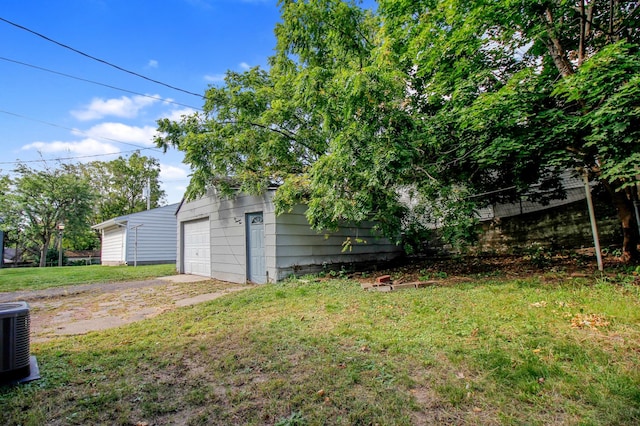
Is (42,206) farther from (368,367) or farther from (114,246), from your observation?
(368,367)

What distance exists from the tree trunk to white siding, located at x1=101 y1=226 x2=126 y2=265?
65.4ft

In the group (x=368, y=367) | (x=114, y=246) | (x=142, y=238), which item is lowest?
(x=368, y=367)

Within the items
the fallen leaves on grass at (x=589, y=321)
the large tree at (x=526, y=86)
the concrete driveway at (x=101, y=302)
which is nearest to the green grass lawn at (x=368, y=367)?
the fallen leaves on grass at (x=589, y=321)

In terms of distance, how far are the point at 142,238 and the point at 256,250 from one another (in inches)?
468

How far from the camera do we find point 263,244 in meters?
7.70

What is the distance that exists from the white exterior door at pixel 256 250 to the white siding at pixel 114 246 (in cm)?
1223

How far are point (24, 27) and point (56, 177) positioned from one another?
18.1 m

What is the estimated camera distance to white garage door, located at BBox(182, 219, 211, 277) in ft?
33.2

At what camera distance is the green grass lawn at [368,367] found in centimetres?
193

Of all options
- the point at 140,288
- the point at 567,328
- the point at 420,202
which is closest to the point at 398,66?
the point at 420,202

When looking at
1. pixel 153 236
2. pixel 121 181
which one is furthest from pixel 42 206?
pixel 121 181

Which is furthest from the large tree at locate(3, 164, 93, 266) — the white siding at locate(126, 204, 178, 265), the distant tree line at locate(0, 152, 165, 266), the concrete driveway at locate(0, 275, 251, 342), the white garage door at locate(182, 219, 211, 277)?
the concrete driveway at locate(0, 275, 251, 342)

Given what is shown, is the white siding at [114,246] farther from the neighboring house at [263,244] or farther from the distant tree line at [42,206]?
the neighboring house at [263,244]

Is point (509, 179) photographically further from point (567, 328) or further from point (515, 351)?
point (515, 351)
